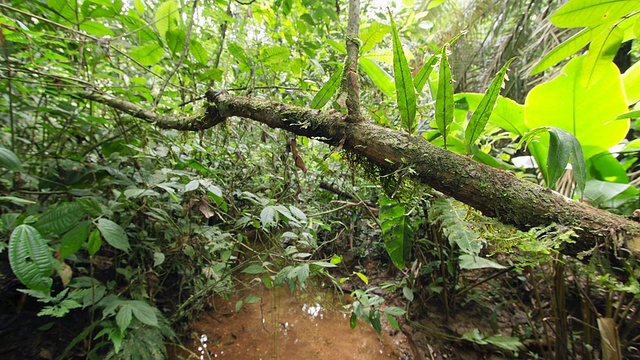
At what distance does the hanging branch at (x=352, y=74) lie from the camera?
1.91 feet

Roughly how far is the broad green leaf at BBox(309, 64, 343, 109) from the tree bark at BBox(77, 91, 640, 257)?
79mm

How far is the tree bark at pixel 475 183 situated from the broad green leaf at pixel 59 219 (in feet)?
1.91

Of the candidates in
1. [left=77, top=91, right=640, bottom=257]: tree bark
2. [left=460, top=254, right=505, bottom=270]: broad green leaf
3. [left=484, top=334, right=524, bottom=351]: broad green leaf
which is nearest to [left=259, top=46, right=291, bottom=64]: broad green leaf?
[left=77, top=91, right=640, bottom=257]: tree bark

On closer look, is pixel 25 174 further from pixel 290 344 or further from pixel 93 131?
pixel 290 344

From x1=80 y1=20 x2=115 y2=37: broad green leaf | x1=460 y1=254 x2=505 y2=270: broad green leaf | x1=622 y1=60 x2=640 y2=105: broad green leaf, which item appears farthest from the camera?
x1=460 y1=254 x2=505 y2=270: broad green leaf

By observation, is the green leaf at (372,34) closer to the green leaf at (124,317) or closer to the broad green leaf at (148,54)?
the broad green leaf at (148,54)

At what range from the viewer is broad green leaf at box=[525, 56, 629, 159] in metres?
0.65

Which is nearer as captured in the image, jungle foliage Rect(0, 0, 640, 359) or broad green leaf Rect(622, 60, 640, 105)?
jungle foliage Rect(0, 0, 640, 359)

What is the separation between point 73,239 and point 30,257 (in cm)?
13

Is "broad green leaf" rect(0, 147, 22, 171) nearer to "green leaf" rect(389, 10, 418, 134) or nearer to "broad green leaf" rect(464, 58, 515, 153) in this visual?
"green leaf" rect(389, 10, 418, 134)

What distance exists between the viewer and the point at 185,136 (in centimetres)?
115

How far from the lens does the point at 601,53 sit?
45 cm

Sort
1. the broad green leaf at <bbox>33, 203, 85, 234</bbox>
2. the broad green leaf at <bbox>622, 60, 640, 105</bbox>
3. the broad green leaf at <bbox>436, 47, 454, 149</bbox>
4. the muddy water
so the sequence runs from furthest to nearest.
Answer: the muddy water
the broad green leaf at <bbox>622, 60, 640, 105</bbox>
the broad green leaf at <bbox>33, 203, 85, 234</bbox>
the broad green leaf at <bbox>436, 47, 454, 149</bbox>

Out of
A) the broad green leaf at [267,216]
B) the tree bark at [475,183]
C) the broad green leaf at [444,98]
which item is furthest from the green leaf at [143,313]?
the broad green leaf at [444,98]
